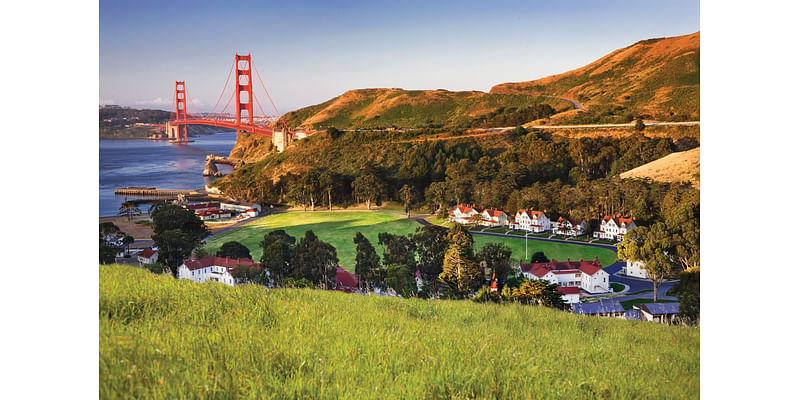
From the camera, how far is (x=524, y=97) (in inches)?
249

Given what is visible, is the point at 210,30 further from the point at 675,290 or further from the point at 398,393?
the point at 675,290

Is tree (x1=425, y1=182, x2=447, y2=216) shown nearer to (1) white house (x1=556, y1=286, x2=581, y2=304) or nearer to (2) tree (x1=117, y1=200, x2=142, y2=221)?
(1) white house (x1=556, y1=286, x2=581, y2=304)

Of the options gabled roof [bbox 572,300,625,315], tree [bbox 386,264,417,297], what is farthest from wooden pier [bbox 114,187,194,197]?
gabled roof [bbox 572,300,625,315]

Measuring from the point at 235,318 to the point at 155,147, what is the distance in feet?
14.3

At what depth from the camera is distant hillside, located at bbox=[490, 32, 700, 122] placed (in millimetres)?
5820

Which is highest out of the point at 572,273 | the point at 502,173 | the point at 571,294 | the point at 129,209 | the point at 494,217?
the point at 502,173

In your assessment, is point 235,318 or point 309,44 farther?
point 309,44

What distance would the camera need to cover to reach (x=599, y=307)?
18.5 ft

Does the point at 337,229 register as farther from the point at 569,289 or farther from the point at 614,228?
the point at 614,228

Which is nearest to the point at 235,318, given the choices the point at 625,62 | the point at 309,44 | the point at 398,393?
the point at 398,393

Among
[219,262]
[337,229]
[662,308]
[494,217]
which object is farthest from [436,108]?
[662,308]

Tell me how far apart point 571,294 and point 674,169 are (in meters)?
1.81

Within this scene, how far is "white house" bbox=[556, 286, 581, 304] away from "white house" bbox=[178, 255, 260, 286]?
3518 mm

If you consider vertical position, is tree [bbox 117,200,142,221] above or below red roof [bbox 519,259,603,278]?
above
